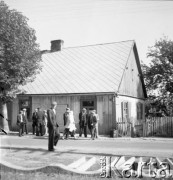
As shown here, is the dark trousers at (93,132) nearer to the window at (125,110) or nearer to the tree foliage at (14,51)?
the window at (125,110)

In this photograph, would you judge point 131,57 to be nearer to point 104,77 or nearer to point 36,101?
point 104,77

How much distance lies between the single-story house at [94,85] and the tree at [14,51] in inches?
96.0

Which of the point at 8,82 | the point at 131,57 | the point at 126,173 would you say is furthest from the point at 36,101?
the point at 126,173

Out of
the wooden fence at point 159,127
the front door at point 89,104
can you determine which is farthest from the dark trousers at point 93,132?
the wooden fence at point 159,127

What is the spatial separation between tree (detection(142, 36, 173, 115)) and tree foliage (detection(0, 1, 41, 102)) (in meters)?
13.8

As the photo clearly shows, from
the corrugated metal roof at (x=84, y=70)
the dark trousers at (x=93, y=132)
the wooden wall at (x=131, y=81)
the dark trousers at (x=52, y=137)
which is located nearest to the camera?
the dark trousers at (x=52, y=137)

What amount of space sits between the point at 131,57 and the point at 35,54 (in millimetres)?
8929

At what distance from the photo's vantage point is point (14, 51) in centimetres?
1909

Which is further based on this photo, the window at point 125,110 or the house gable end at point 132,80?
the house gable end at point 132,80

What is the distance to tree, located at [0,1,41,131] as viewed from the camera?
18.8 metres

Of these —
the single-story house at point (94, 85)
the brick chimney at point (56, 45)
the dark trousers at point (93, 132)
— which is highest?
the brick chimney at point (56, 45)

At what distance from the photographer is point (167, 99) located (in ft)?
96.9

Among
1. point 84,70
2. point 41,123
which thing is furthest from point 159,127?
point 41,123

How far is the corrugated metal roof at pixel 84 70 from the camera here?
21.1 m
